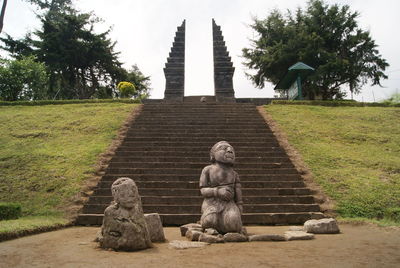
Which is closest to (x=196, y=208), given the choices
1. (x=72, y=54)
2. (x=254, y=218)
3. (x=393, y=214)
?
(x=254, y=218)

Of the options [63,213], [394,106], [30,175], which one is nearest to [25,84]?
[30,175]

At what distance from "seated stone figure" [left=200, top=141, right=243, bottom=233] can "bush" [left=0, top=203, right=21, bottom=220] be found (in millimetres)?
4334

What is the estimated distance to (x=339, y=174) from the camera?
992 cm

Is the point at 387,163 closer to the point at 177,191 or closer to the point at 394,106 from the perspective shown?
the point at 177,191

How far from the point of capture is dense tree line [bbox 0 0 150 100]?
95.0ft

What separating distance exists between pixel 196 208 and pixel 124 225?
3524 mm

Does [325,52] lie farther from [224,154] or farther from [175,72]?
[224,154]

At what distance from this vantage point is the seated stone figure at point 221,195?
18.9 ft

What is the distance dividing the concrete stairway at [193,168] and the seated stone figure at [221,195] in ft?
6.53

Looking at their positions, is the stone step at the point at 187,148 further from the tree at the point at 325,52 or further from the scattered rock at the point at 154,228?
the tree at the point at 325,52

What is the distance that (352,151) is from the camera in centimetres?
1180

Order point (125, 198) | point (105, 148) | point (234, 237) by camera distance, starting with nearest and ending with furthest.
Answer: point (125, 198) → point (234, 237) → point (105, 148)

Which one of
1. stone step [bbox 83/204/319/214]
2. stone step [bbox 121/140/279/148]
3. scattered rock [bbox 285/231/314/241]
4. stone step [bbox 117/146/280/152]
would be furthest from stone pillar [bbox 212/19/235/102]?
scattered rock [bbox 285/231/314/241]

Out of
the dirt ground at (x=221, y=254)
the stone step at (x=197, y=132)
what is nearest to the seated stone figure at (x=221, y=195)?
the dirt ground at (x=221, y=254)
